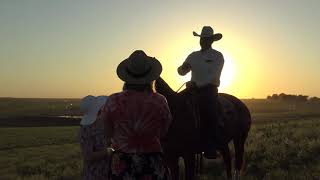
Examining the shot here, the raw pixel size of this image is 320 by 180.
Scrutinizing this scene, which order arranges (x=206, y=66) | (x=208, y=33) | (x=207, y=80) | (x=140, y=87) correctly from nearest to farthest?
(x=140, y=87)
(x=207, y=80)
(x=206, y=66)
(x=208, y=33)

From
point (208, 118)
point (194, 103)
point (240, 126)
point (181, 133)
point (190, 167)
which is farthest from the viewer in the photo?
point (240, 126)

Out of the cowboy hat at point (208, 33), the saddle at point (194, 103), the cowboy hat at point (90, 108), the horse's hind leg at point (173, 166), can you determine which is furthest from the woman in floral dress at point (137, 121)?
the cowboy hat at point (208, 33)

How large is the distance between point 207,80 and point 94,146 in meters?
3.76

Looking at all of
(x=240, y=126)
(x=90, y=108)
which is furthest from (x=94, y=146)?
(x=240, y=126)

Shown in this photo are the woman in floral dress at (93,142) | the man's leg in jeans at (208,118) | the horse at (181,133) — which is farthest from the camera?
the man's leg in jeans at (208,118)

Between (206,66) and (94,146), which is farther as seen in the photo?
(206,66)

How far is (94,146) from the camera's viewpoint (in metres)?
6.19

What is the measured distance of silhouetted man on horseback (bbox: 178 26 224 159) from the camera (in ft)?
30.5

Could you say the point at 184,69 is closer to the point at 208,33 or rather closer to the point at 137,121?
the point at 208,33

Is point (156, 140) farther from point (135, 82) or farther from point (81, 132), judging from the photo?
point (81, 132)

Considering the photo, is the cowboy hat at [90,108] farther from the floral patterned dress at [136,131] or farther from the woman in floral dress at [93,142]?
the floral patterned dress at [136,131]

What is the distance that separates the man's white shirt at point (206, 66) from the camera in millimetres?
9500

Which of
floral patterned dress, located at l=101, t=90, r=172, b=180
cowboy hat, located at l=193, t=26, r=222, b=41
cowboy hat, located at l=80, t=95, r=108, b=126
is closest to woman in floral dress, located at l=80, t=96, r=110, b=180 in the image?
cowboy hat, located at l=80, t=95, r=108, b=126

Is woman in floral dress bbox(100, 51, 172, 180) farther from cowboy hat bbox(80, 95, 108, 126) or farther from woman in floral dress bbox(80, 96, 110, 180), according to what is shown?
cowboy hat bbox(80, 95, 108, 126)
